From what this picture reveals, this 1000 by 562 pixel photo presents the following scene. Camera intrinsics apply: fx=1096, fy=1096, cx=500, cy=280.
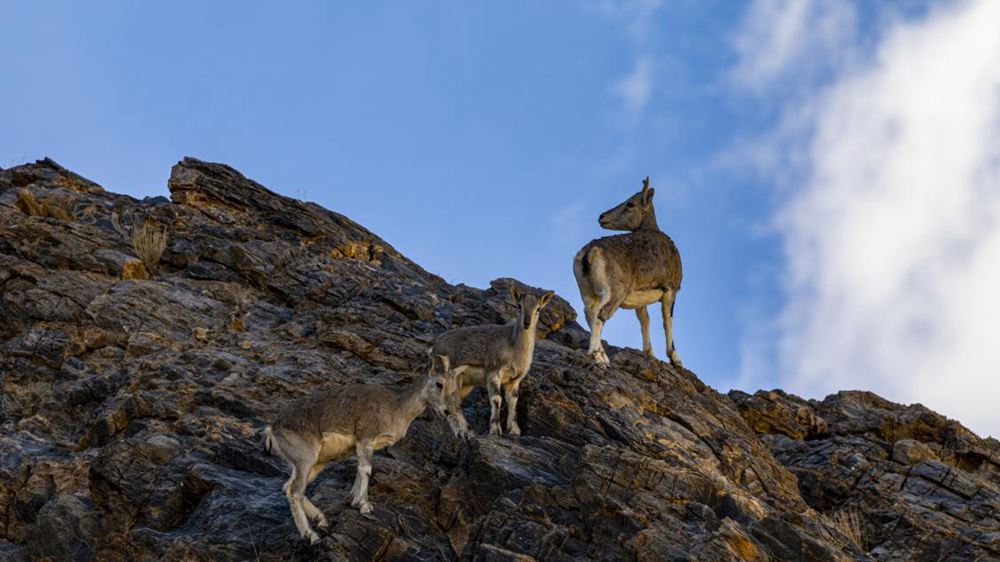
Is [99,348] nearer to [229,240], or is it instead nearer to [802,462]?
[229,240]

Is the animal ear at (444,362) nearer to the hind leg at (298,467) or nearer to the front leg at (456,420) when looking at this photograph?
the front leg at (456,420)

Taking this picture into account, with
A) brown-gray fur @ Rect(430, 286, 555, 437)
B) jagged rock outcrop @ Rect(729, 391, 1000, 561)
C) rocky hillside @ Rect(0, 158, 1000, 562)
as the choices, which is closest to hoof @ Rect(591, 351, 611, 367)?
rocky hillside @ Rect(0, 158, 1000, 562)

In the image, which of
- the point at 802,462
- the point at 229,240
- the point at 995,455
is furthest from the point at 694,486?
the point at 229,240

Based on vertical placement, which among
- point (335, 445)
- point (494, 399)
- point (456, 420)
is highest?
point (494, 399)

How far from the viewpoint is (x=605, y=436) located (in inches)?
726

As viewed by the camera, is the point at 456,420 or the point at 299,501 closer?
the point at 299,501

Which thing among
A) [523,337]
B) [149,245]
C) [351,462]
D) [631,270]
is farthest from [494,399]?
[149,245]

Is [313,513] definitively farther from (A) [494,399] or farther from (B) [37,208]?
(B) [37,208]

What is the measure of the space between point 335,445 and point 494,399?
3.23m

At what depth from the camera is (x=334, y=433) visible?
15859mm

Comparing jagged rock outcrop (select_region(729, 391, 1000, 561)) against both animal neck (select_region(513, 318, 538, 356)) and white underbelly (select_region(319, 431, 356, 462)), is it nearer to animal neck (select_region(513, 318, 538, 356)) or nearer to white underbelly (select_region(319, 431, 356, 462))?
animal neck (select_region(513, 318, 538, 356))

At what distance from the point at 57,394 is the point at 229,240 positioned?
7296 mm

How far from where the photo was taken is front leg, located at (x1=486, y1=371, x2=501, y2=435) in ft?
59.2

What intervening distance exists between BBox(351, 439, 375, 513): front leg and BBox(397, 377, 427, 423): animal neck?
0.98 m
